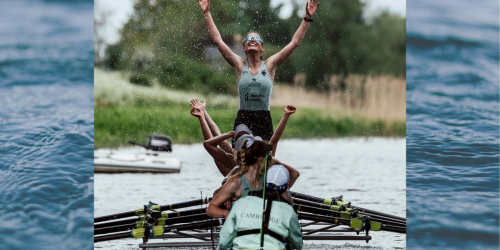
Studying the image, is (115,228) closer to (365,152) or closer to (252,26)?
(252,26)

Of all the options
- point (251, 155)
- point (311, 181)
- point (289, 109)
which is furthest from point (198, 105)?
point (311, 181)

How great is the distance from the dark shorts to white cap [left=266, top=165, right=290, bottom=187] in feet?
4.07

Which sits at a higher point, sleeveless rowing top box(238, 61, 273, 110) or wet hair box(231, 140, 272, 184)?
sleeveless rowing top box(238, 61, 273, 110)

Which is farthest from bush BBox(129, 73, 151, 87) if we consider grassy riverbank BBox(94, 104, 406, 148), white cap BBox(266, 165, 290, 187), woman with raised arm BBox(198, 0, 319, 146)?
white cap BBox(266, 165, 290, 187)

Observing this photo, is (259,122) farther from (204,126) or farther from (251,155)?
(251,155)

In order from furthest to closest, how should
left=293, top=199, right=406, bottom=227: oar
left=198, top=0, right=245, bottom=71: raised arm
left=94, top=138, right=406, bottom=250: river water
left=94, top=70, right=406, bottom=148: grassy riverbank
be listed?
left=94, top=138, right=406, bottom=250: river water < left=94, top=70, right=406, bottom=148: grassy riverbank < left=293, top=199, right=406, bottom=227: oar < left=198, top=0, right=245, bottom=71: raised arm

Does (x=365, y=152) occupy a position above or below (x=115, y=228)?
above

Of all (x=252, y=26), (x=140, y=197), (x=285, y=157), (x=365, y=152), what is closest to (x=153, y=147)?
(x=140, y=197)

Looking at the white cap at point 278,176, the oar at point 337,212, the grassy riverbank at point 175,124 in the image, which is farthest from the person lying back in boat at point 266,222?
the grassy riverbank at point 175,124

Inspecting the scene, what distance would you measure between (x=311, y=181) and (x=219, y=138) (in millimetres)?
2331

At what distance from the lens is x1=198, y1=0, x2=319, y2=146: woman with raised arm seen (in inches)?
264

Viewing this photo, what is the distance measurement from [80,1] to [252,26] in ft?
4.70

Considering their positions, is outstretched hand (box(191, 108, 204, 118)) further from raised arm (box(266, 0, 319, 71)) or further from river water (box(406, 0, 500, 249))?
river water (box(406, 0, 500, 249))

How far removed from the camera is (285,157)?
8.41 m
